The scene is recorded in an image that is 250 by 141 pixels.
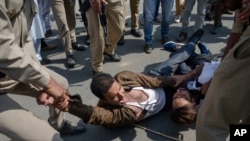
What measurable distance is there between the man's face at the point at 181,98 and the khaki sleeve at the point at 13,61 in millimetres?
1285

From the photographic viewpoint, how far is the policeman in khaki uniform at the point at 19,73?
1.71m

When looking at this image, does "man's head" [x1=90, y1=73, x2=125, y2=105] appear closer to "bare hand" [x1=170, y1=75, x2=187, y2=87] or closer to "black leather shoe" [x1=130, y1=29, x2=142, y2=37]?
"bare hand" [x1=170, y1=75, x2=187, y2=87]

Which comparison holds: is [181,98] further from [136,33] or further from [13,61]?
[136,33]

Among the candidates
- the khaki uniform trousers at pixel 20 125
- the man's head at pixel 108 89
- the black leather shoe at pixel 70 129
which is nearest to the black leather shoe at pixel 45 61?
the black leather shoe at pixel 70 129

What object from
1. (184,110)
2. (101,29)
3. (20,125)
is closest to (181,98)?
(184,110)

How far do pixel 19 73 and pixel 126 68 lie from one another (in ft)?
7.16

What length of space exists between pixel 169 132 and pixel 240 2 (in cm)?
127

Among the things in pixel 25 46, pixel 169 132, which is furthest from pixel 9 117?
pixel 169 132

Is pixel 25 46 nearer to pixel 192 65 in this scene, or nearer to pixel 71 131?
pixel 71 131

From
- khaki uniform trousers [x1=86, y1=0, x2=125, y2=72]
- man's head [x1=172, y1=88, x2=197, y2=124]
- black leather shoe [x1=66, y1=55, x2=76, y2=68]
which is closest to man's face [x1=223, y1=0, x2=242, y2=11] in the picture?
man's head [x1=172, y1=88, x2=197, y2=124]

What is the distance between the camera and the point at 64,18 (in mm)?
3748

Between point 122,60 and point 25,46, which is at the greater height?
point 25,46

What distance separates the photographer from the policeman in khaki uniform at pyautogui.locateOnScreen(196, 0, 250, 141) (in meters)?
1.45

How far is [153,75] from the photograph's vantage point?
126 inches
